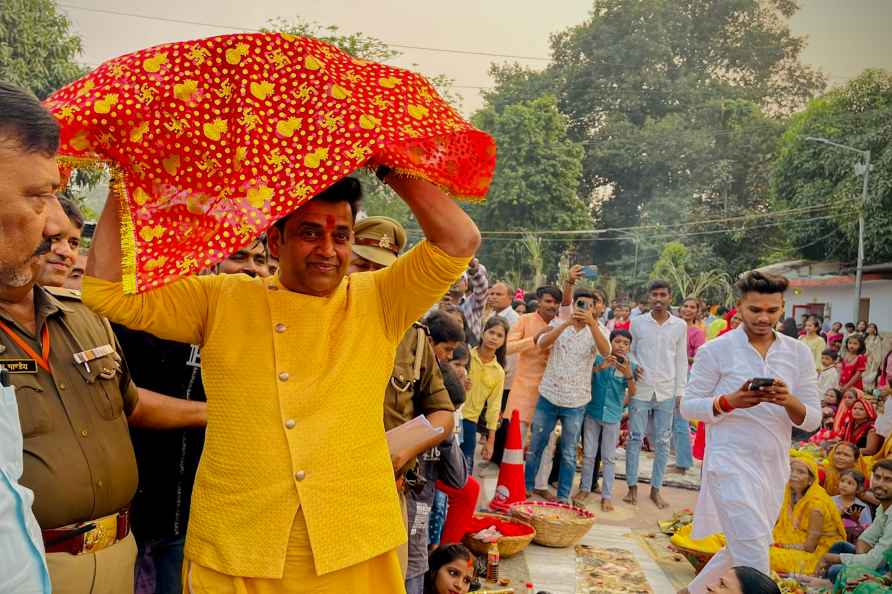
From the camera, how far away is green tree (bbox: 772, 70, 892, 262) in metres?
23.1

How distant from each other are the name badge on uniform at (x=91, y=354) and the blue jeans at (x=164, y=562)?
3.17 ft

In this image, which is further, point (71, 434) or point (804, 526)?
point (804, 526)

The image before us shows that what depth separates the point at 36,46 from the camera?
60.5ft

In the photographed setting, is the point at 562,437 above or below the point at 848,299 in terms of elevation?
below

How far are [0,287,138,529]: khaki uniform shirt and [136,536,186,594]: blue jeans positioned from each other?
2.32 feet

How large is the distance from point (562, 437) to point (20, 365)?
639cm

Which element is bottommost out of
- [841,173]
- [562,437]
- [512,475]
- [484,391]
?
[512,475]

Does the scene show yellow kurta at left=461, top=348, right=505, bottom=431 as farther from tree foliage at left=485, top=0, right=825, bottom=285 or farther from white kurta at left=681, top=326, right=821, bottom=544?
tree foliage at left=485, top=0, right=825, bottom=285

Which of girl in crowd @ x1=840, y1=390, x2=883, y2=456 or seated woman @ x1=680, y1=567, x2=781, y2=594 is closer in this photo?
seated woman @ x1=680, y1=567, x2=781, y2=594

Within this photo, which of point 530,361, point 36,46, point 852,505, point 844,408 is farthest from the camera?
point 36,46

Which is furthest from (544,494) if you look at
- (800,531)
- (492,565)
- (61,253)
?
(61,253)

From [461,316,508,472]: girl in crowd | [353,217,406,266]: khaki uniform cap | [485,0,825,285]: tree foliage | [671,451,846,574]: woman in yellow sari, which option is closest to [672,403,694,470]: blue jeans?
[461,316,508,472]: girl in crowd

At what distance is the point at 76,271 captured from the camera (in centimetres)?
372

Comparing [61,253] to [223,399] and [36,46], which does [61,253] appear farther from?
[36,46]
